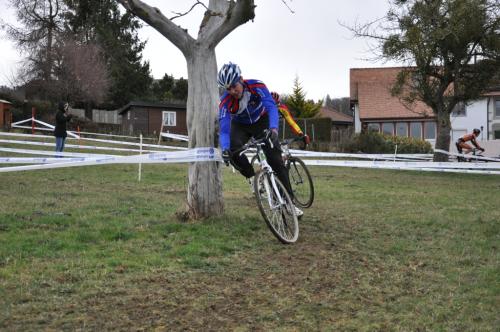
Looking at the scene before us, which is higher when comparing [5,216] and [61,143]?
[61,143]

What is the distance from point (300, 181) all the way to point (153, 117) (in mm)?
36972

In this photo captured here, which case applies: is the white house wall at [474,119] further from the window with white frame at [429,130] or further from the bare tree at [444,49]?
the bare tree at [444,49]

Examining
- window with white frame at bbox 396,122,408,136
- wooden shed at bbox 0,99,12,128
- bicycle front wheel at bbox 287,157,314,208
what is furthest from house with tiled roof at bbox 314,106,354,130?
bicycle front wheel at bbox 287,157,314,208

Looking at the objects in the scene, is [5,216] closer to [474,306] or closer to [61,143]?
[474,306]

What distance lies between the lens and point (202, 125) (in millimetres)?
7324

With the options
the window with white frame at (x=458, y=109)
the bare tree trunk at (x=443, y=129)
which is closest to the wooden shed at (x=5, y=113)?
the bare tree trunk at (x=443, y=129)

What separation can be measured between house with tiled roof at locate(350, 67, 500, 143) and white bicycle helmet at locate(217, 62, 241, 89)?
1650 inches

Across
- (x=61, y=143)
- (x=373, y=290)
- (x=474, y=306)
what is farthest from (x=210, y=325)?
(x=61, y=143)

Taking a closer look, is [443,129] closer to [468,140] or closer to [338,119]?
[468,140]

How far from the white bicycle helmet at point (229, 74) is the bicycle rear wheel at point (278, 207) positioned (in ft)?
3.65

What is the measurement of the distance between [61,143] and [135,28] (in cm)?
4240

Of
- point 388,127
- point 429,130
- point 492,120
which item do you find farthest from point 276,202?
point 492,120

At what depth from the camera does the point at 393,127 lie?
1932 inches

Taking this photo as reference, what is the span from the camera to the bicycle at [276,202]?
6.32 meters
